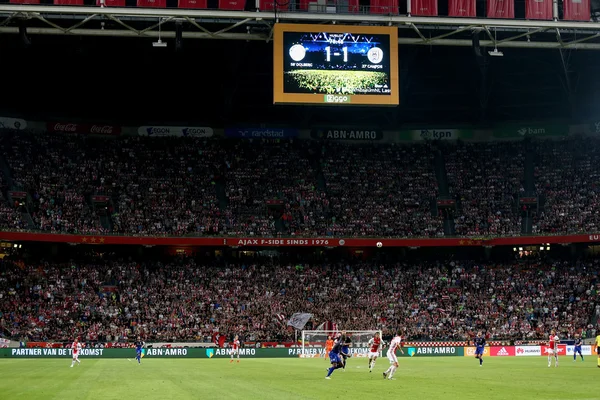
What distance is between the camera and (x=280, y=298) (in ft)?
217

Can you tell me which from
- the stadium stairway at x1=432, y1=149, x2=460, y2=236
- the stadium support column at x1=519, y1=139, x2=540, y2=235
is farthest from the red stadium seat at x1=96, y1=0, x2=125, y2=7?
the stadium support column at x1=519, y1=139, x2=540, y2=235

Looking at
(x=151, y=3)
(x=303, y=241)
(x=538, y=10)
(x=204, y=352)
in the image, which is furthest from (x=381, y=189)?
(x=151, y=3)

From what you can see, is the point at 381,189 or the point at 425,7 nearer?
the point at 425,7

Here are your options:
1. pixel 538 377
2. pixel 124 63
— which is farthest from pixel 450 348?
pixel 124 63

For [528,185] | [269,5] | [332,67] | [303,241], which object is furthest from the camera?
[528,185]

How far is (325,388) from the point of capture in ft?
89.4

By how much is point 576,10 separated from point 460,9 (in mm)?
7594

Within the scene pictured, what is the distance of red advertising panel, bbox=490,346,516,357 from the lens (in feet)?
199

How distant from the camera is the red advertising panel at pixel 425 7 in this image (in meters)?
50.6

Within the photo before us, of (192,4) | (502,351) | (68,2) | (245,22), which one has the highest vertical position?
(192,4)

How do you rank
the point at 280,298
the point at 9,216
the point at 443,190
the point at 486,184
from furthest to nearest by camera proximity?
the point at 443,190
the point at 486,184
the point at 280,298
the point at 9,216

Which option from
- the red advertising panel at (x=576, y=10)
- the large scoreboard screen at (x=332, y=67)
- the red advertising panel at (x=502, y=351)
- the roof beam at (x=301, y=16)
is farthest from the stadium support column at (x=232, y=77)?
the red advertising panel at (x=502, y=351)

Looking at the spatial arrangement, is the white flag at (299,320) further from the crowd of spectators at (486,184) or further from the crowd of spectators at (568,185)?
the crowd of spectators at (568,185)

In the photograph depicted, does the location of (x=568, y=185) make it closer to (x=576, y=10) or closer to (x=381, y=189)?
(x=381, y=189)
